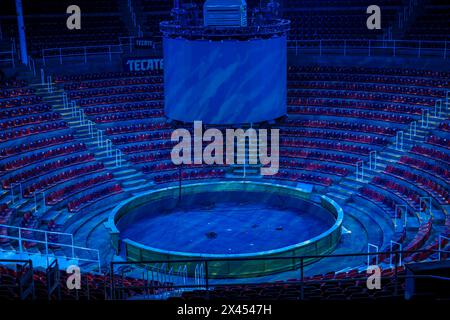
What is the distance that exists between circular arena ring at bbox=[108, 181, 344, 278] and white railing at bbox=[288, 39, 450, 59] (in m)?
9.26

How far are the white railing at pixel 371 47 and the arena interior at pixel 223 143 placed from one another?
4.2 inches

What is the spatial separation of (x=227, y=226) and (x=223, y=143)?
5.97 meters

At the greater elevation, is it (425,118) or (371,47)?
(371,47)

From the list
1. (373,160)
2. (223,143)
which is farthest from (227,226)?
(373,160)

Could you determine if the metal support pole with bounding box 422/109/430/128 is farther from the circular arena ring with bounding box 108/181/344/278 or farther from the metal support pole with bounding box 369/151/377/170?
the circular arena ring with bounding box 108/181/344/278

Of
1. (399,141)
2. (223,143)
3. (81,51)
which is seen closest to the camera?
(399,141)

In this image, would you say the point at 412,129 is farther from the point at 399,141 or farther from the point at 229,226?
the point at 229,226

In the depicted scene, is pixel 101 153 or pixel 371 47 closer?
pixel 101 153

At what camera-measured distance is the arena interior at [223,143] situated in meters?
19.0

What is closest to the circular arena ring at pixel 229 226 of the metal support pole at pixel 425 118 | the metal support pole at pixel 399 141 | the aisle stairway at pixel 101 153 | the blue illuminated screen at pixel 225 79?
the aisle stairway at pixel 101 153

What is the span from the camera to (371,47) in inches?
1188

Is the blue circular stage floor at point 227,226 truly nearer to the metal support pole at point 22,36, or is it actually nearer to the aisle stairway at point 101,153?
the aisle stairway at point 101,153
